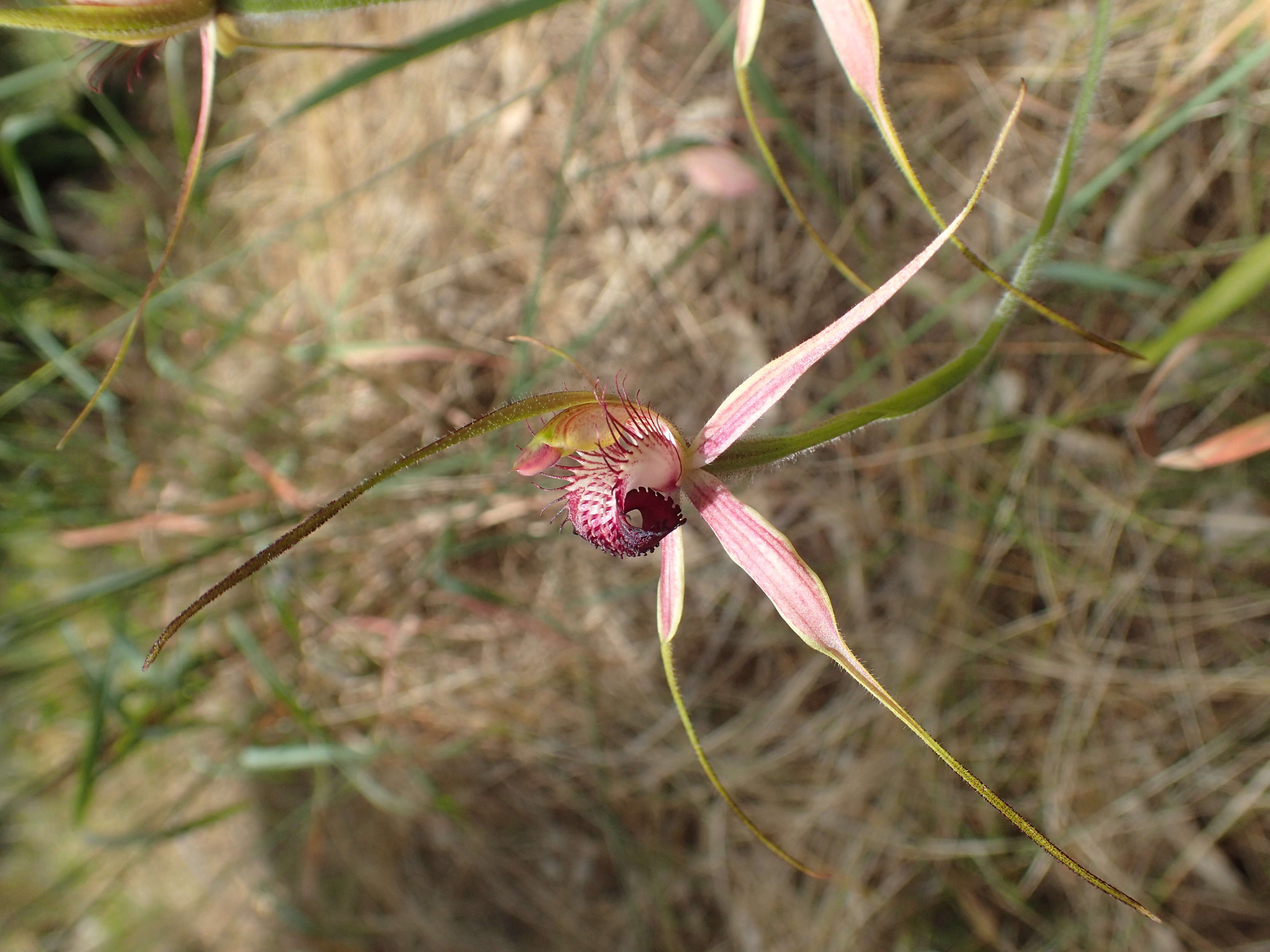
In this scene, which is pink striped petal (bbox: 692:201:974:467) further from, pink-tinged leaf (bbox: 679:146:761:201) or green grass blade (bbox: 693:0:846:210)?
pink-tinged leaf (bbox: 679:146:761:201)

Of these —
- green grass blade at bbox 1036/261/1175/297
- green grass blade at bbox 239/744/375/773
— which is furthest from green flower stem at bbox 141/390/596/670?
green grass blade at bbox 239/744/375/773

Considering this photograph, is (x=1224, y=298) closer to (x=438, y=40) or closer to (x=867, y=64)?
(x=867, y=64)

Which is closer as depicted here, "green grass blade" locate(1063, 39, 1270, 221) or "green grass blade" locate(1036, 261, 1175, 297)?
"green grass blade" locate(1063, 39, 1270, 221)

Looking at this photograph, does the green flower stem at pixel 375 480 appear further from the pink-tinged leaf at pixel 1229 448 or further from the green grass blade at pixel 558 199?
the pink-tinged leaf at pixel 1229 448

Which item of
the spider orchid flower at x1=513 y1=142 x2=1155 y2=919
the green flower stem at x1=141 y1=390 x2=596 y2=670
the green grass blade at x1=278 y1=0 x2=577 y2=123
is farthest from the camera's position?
the green grass blade at x1=278 y1=0 x2=577 y2=123

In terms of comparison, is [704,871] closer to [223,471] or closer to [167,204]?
[223,471]

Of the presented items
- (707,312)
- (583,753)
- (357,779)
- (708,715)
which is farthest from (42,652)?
(707,312)

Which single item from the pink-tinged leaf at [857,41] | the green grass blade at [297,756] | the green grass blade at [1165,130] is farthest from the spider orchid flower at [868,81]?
the green grass blade at [297,756]
